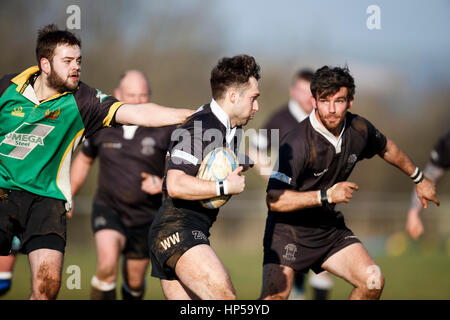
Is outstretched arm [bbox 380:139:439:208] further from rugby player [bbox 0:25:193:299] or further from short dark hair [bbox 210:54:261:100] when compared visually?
rugby player [bbox 0:25:193:299]

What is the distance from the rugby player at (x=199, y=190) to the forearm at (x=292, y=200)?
54 cm

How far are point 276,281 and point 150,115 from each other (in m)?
1.81

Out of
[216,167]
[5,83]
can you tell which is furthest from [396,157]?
[5,83]

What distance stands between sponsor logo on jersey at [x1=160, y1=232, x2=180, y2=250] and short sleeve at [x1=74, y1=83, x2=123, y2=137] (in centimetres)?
122

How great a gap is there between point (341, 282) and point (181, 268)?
7110 millimetres

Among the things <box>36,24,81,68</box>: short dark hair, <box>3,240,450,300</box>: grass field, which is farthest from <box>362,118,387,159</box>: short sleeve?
<box>3,240,450,300</box>: grass field

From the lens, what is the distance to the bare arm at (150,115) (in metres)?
4.85

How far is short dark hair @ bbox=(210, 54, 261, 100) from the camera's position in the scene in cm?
472

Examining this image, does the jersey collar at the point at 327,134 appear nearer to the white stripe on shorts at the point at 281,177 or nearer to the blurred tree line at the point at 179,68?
the white stripe on shorts at the point at 281,177

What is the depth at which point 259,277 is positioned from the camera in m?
10.8

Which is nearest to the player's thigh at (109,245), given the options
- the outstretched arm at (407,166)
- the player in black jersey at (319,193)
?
the player in black jersey at (319,193)

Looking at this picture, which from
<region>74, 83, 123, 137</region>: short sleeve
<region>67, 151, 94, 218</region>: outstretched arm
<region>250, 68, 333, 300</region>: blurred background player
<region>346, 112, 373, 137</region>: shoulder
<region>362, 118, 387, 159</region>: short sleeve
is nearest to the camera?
<region>74, 83, 123, 137</region>: short sleeve
